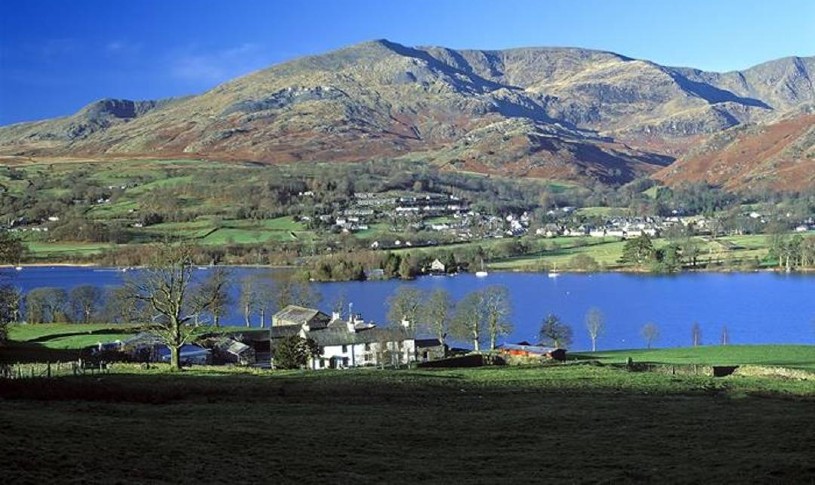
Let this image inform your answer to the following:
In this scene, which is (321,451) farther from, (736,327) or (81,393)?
(736,327)

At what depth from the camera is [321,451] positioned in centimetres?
2022

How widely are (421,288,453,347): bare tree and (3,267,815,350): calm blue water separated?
813cm

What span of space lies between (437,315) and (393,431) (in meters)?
49.0

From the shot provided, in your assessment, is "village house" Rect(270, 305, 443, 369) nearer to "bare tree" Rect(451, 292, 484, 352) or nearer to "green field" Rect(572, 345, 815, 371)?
"bare tree" Rect(451, 292, 484, 352)

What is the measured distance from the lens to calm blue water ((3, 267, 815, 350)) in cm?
8106

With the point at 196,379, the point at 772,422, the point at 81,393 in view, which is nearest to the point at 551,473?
the point at 772,422

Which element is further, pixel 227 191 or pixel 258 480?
pixel 227 191

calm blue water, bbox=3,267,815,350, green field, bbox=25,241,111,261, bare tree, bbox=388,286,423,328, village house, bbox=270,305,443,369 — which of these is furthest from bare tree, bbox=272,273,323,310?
green field, bbox=25,241,111,261

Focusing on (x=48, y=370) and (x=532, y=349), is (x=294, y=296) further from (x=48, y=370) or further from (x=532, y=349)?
(x=48, y=370)

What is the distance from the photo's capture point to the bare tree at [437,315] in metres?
72.0

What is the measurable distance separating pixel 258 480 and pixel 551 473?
6365mm

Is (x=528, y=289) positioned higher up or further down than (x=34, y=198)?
further down

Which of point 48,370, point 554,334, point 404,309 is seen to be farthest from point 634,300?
point 48,370

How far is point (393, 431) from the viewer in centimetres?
2341
